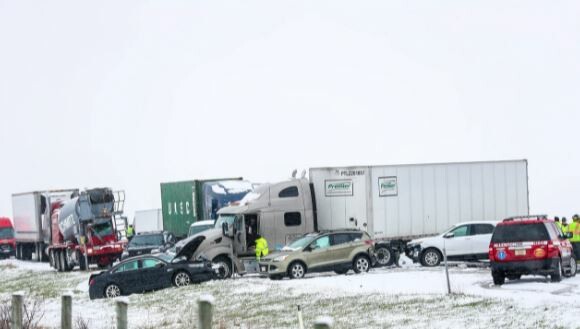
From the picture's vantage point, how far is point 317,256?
3538cm

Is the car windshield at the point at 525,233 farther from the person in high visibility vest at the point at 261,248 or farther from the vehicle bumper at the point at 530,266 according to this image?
the person in high visibility vest at the point at 261,248

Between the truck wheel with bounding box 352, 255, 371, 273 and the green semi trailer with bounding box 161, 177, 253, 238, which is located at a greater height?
the green semi trailer with bounding box 161, 177, 253, 238

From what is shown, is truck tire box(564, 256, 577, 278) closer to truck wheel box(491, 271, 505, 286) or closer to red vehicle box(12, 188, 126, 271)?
truck wheel box(491, 271, 505, 286)

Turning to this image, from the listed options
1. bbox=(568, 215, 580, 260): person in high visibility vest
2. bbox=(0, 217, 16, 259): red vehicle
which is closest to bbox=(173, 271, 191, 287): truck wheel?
bbox=(568, 215, 580, 260): person in high visibility vest

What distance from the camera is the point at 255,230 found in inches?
1518

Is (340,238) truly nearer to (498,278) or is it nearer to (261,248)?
(261,248)

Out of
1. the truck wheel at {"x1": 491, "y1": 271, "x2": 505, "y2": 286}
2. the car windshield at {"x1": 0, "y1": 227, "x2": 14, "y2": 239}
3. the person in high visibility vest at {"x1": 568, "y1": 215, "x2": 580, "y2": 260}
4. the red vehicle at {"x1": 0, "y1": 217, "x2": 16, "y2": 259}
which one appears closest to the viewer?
the truck wheel at {"x1": 491, "y1": 271, "x2": 505, "y2": 286}

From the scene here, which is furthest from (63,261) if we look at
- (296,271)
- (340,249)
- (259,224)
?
(340,249)

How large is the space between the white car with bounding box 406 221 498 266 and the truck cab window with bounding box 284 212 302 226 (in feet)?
15.2

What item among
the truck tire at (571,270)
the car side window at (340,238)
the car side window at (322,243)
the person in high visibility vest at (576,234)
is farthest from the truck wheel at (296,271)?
the truck tire at (571,270)

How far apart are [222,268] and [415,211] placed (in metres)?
7.74

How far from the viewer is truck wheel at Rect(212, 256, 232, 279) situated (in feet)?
122

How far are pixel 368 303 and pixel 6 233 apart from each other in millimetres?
54935

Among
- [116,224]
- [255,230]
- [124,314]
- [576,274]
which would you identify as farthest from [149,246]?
[124,314]
